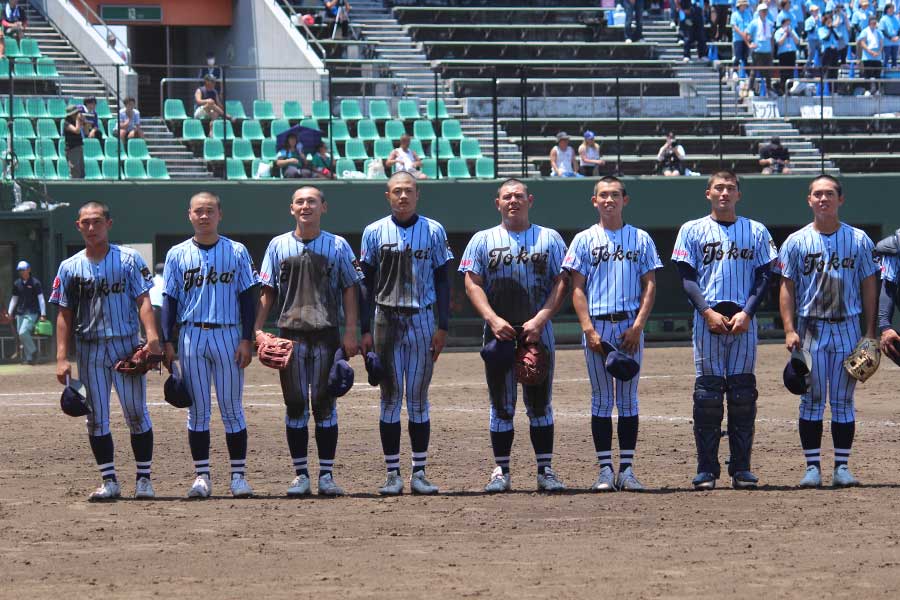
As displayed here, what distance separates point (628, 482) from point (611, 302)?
117cm

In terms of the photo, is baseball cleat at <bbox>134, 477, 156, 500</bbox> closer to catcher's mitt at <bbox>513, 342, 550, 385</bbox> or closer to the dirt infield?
the dirt infield

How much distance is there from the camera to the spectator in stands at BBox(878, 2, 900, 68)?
2944 cm

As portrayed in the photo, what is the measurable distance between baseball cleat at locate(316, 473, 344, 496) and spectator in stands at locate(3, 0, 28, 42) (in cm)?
1806

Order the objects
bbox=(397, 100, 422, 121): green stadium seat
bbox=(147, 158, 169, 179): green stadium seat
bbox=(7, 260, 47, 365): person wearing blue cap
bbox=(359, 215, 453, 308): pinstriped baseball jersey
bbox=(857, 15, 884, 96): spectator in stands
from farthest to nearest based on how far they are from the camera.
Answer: bbox=(857, 15, 884, 96): spectator in stands → bbox=(397, 100, 422, 121): green stadium seat → bbox=(147, 158, 169, 179): green stadium seat → bbox=(7, 260, 47, 365): person wearing blue cap → bbox=(359, 215, 453, 308): pinstriped baseball jersey

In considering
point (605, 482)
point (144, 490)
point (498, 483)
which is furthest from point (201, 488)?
point (605, 482)

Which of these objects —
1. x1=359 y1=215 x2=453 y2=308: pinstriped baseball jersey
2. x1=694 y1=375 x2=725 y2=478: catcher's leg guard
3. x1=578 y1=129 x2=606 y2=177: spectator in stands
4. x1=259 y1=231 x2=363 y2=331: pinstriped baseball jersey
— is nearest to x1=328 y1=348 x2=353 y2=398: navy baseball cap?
x1=259 y1=231 x2=363 y2=331: pinstriped baseball jersey

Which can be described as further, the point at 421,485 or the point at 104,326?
the point at 421,485

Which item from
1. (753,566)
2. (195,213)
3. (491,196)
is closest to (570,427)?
(195,213)

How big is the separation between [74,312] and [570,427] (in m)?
5.62

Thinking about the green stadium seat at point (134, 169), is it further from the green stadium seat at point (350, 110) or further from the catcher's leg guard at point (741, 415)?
the catcher's leg guard at point (741, 415)

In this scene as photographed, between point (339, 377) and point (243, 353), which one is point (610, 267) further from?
point (243, 353)

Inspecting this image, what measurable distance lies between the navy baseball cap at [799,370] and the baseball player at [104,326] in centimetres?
406

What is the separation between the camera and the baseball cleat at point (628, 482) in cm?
905

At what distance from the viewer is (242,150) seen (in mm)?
23609
